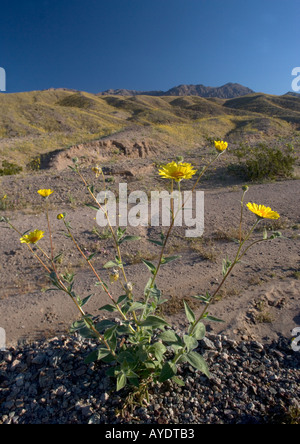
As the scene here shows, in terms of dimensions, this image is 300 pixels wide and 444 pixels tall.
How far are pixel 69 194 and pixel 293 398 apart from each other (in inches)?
279

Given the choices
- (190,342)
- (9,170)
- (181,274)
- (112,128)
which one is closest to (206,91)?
(112,128)

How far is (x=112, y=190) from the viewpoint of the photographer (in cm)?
828

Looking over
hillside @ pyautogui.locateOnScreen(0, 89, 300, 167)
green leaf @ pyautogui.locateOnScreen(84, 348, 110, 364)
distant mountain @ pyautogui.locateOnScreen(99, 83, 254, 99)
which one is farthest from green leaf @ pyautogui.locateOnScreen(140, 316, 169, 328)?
distant mountain @ pyautogui.locateOnScreen(99, 83, 254, 99)

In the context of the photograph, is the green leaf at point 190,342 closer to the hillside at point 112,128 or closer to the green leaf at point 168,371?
the green leaf at point 168,371

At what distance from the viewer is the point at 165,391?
2068mm

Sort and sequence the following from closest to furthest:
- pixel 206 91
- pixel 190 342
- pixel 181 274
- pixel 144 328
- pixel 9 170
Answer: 1. pixel 190 342
2. pixel 144 328
3. pixel 181 274
4. pixel 9 170
5. pixel 206 91

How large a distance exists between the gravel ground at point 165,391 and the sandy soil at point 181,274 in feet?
1.74

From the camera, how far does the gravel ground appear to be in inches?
75.1

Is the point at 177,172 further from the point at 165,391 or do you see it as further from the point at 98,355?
the point at 165,391

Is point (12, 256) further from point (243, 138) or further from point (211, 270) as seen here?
point (243, 138)

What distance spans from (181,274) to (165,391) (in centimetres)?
224

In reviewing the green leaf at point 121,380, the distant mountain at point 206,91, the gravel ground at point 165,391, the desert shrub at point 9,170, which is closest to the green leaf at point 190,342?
the green leaf at point 121,380

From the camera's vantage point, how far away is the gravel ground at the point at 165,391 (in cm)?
191

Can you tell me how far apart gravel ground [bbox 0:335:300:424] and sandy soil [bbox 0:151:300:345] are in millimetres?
531
